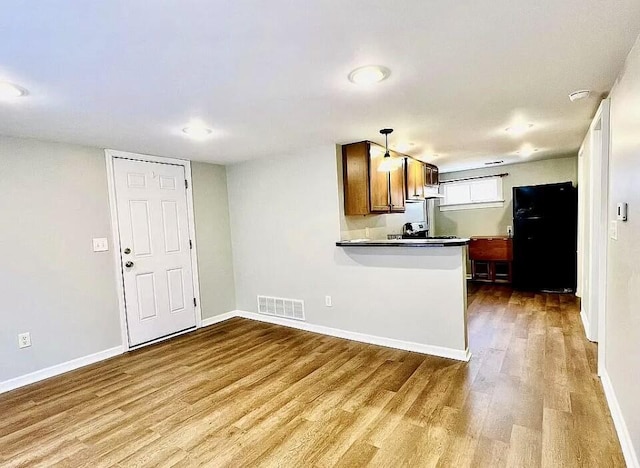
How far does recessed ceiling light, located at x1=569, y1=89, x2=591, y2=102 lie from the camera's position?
233 cm

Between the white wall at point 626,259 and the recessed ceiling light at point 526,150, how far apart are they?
223 centimetres

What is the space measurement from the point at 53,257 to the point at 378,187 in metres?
3.21

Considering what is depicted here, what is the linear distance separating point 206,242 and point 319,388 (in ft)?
8.38

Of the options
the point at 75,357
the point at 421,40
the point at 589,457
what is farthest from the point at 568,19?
the point at 75,357

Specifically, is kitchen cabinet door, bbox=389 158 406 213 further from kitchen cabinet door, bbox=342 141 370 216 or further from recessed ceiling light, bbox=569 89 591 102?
recessed ceiling light, bbox=569 89 591 102

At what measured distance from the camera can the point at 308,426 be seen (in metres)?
2.13

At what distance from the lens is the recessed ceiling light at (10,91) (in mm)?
1868

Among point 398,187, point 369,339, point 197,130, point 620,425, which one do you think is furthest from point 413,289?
point 197,130

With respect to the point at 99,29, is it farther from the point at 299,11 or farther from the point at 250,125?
the point at 250,125

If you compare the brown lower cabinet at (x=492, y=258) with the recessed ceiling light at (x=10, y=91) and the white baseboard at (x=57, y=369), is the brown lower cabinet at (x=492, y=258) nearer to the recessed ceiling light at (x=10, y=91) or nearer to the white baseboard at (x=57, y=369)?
the white baseboard at (x=57, y=369)

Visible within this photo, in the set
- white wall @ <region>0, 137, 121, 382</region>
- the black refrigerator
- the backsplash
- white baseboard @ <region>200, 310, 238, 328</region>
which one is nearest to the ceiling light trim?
white wall @ <region>0, 137, 121, 382</region>

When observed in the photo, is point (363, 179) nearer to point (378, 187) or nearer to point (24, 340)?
point (378, 187)

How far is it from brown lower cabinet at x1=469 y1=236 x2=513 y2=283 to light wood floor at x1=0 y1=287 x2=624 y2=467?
2.33 metres

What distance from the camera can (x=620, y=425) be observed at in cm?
188
